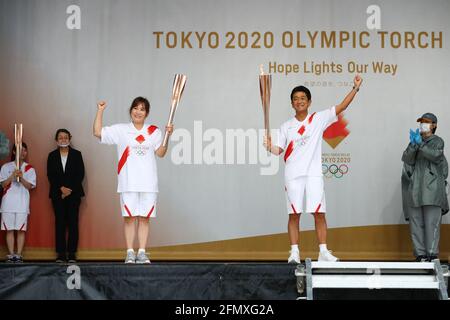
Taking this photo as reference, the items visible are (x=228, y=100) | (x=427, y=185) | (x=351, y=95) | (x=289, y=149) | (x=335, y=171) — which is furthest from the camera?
(x=228, y=100)

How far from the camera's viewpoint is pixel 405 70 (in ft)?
28.9

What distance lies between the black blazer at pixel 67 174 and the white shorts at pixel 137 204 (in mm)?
1912

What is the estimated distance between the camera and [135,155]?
686 centimetres

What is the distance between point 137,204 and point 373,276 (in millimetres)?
2233

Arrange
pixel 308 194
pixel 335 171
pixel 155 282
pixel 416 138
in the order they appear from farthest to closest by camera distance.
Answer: pixel 335 171, pixel 416 138, pixel 308 194, pixel 155 282

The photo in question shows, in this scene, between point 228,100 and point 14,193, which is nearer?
point 14,193

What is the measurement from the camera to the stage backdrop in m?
8.77

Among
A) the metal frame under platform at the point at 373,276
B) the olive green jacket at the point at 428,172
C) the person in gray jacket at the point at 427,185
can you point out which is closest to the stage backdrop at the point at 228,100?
the person in gray jacket at the point at 427,185

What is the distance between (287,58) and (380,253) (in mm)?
2463

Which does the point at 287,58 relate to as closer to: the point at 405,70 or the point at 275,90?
the point at 275,90

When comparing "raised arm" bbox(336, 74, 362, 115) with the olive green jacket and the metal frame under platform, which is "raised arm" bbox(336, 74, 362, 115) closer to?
the olive green jacket

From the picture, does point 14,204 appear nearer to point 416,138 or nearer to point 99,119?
point 99,119

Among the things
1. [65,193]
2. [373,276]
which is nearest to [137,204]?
[65,193]
